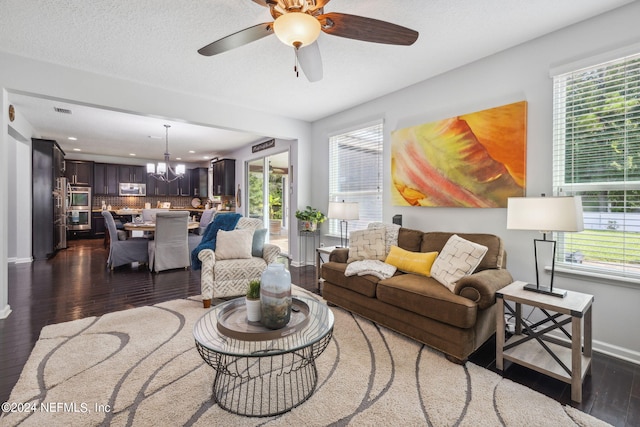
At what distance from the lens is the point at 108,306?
129 inches

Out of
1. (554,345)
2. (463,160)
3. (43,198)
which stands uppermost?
(463,160)

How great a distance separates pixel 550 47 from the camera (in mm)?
2580

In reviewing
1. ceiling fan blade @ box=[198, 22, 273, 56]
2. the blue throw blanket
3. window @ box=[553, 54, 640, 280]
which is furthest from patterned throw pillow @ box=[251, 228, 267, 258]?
window @ box=[553, 54, 640, 280]

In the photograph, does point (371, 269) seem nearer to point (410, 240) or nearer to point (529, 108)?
point (410, 240)

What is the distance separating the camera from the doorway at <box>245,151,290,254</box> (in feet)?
23.4

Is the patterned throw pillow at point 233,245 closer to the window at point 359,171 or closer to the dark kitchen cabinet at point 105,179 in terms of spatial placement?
the window at point 359,171

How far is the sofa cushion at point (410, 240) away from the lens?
3.16 metres

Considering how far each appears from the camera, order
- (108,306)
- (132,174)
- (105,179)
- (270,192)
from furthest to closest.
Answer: (132,174)
(105,179)
(270,192)
(108,306)

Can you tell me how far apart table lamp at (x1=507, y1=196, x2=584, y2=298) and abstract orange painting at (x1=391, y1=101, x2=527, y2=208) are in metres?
0.71

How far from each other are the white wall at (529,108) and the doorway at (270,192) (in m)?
3.69

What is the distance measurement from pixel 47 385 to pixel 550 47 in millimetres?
4588

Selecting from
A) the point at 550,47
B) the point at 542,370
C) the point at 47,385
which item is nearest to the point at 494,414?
the point at 542,370

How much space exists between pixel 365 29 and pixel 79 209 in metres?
10.2

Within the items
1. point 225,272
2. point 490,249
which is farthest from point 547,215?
point 225,272
